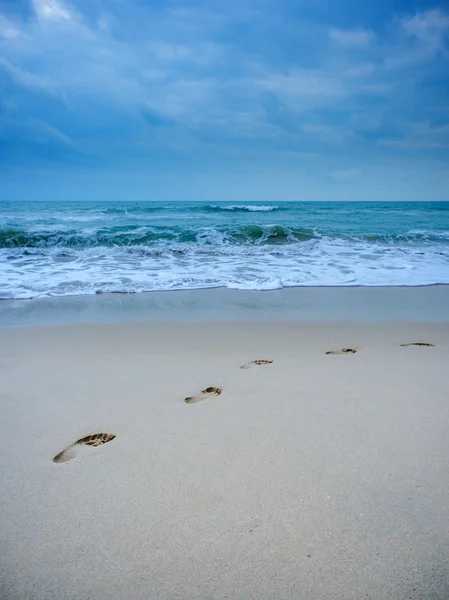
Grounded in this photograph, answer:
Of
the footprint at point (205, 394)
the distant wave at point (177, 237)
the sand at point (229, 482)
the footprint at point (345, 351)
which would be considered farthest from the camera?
the distant wave at point (177, 237)

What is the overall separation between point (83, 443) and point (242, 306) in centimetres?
360

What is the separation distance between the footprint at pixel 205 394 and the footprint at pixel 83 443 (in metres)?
0.60

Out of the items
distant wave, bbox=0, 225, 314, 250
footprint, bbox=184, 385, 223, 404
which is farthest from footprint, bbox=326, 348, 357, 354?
distant wave, bbox=0, 225, 314, 250

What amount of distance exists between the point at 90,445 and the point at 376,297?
16.6 feet

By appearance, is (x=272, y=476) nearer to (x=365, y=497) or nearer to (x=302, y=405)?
(x=365, y=497)

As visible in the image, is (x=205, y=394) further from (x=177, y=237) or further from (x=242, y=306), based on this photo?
(x=177, y=237)

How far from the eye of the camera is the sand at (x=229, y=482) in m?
1.29

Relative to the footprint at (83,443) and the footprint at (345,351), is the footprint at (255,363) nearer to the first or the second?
the footprint at (345,351)

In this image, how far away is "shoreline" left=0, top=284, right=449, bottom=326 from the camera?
4.91 m

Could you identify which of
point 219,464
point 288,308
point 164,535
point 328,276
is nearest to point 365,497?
point 219,464

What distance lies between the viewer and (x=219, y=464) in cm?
187

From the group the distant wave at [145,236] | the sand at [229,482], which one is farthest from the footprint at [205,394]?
the distant wave at [145,236]

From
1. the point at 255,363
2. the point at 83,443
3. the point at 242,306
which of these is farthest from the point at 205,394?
the point at 242,306

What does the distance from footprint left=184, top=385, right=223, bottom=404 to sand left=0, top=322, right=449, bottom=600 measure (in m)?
0.06
